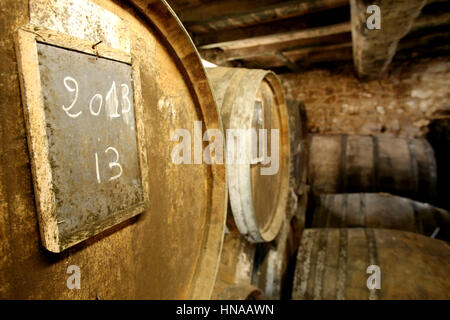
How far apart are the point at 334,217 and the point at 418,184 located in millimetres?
1350

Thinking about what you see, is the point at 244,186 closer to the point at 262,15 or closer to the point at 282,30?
the point at 262,15

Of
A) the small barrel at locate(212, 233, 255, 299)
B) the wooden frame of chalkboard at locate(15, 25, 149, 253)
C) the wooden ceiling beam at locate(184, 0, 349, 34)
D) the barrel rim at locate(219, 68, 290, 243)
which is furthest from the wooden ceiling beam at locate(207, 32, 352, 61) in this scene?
the wooden frame of chalkboard at locate(15, 25, 149, 253)

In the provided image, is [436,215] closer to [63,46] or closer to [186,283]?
[186,283]

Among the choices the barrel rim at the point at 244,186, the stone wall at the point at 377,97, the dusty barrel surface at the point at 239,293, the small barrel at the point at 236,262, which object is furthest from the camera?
the stone wall at the point at 377,97

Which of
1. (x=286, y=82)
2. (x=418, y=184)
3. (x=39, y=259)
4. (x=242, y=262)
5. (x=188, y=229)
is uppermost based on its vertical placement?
(x=286, y=82)

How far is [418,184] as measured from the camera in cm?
312

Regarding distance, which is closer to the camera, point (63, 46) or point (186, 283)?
point (63, 46)

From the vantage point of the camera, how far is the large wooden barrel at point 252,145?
4.24 ft

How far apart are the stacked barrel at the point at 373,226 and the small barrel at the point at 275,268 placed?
18 centimetres

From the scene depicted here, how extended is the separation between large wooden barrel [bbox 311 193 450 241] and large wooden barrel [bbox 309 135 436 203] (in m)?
0.52

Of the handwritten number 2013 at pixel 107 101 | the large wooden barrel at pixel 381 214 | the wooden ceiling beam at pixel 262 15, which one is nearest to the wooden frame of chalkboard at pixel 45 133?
the handwritten number 2013 at pixel 107 101

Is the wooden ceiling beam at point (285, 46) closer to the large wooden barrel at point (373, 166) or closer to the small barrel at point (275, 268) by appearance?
the large wooden barrel at point (373, 166)

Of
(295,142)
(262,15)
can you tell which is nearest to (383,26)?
(262,15)
